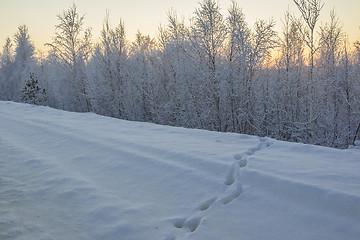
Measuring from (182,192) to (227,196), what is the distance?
1.53ft

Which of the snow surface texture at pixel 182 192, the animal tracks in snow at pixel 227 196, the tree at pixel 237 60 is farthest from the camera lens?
the tree at pixel 237 60

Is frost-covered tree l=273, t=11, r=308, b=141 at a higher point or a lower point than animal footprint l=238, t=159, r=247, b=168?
higher

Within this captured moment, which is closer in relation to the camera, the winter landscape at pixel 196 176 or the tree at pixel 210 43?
the winter landscape at pixel 196 176

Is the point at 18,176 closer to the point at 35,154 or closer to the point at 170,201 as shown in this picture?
the point at 35,154

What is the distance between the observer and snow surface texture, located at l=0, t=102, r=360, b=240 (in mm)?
1807

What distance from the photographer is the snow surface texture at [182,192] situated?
1.81 meters

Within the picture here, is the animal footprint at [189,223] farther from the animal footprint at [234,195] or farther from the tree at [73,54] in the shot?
the tree at [73,54]

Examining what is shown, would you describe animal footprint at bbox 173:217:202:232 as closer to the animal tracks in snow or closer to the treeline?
the animal tracks in snow

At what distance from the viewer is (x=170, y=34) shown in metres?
14.2

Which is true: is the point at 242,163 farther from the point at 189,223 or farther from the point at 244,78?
the point at 244,78

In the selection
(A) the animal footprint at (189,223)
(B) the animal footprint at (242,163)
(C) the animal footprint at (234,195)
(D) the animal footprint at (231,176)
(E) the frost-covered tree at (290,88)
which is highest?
(E) the frost-covered tree at (290,88)

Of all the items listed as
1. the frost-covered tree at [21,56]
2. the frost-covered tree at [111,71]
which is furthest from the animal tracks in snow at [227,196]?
the frost-covered tree at [21,56]

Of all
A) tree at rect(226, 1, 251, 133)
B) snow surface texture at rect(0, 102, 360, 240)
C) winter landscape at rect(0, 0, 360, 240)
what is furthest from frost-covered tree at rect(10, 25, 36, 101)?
snow surface texture at rect(0, 102, 360, 240)

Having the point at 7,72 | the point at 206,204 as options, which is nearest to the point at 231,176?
the point at 206,204
